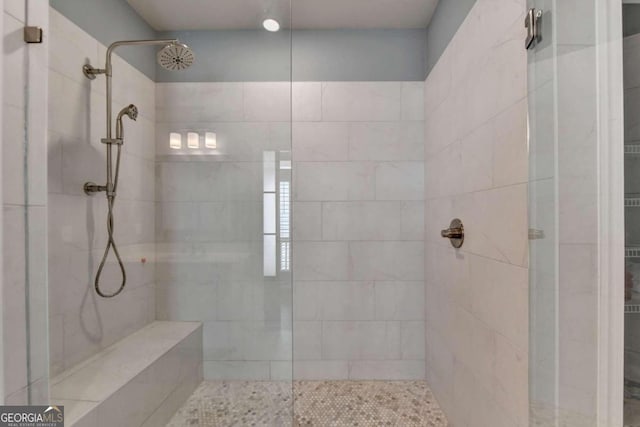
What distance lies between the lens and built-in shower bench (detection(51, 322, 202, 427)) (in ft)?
3.20

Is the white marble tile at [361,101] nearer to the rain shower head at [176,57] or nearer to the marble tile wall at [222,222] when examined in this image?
the marble tile wall at [222,222]

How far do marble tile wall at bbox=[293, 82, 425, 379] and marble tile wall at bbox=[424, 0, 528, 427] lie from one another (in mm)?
197

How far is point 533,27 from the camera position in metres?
0.73

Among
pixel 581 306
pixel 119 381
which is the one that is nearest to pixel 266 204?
pixel 119 381

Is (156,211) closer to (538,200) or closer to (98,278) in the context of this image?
(98,278)

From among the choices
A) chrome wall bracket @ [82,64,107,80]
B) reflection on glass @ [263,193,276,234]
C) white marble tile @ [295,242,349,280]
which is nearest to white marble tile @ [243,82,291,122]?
reflection on glass @ [263,193,276,234]

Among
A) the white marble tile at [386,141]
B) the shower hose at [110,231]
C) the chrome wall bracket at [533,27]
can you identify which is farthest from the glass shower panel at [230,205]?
the chrome wall bracket at [533,27]

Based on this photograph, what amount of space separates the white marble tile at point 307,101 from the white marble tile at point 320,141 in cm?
5

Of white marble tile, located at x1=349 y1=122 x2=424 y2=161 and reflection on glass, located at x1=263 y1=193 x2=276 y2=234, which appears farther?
white marble tile, located at x1=349 y1=122 x2=424 y2=161

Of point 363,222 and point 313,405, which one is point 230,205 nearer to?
point 363,222

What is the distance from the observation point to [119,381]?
3.58ft

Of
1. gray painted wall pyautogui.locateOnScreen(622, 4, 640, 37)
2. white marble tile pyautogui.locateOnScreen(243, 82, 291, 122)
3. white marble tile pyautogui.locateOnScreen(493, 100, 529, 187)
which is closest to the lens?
gray painted wall pyautogui.locateOnScreen(622, 4, 640, 37)

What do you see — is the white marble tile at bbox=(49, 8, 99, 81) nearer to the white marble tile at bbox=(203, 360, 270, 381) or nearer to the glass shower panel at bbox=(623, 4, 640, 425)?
the white marble tile at bbox=(203, 360, 270, 381)

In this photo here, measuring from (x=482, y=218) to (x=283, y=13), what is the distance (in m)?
1.31
